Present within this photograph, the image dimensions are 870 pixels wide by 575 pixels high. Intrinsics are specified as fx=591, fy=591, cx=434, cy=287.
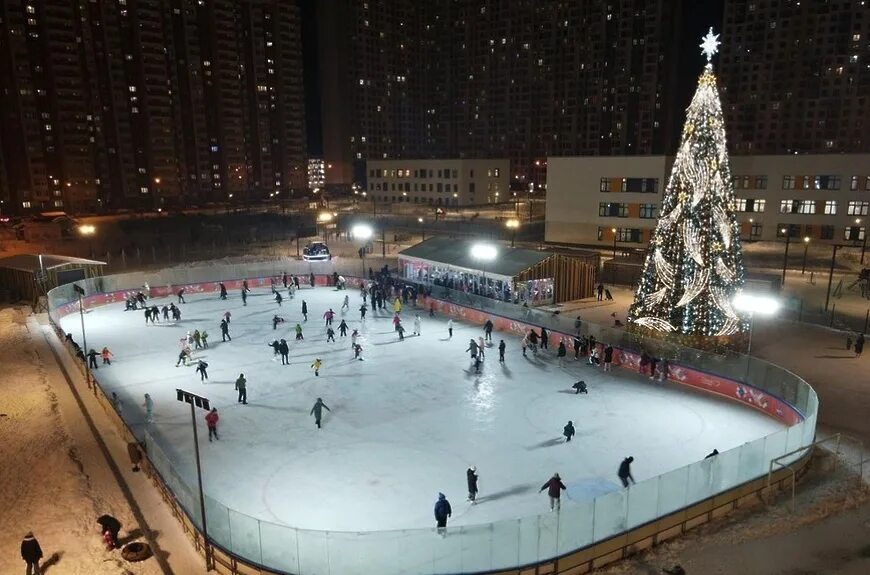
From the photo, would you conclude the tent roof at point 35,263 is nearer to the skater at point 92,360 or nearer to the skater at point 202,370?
the skater at point 92,360

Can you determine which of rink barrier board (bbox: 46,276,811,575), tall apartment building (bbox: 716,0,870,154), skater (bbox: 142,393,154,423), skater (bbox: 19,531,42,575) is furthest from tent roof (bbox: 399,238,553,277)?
tall apartment building (bbox: 716,0,870,154)

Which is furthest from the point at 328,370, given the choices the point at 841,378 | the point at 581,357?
the point at 841,378

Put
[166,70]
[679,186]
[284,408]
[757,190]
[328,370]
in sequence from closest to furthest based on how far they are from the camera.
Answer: [284,408] → [679,186] → [328,370] → [757,190] → [166,70]

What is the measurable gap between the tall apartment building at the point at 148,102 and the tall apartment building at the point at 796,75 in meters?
93.7

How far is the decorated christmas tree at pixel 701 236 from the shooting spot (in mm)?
19703

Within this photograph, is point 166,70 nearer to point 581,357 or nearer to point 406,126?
point 406,126

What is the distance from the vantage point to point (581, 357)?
23.2m

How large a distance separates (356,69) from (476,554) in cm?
14538

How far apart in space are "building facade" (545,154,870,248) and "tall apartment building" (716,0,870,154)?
7331 centimetres

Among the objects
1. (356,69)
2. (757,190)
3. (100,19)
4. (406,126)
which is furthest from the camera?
(406,126)

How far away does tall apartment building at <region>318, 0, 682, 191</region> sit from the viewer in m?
126

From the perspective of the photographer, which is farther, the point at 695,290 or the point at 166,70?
the point at 166,70

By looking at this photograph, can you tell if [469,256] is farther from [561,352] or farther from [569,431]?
[569,431]

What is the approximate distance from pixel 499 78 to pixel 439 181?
224 feet
